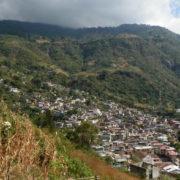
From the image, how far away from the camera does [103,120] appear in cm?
8312

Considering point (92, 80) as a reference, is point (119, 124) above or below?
below

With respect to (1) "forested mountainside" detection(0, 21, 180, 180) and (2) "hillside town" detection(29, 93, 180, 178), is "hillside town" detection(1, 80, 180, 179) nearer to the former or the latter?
(2) "hillside town" detection(29, 93, 180, 178)

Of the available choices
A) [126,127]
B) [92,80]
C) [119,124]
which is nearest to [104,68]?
[92,80]

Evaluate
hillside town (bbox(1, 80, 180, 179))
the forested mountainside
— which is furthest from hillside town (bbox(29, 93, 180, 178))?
the forested mountainside

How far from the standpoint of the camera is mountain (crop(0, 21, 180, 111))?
353 ft

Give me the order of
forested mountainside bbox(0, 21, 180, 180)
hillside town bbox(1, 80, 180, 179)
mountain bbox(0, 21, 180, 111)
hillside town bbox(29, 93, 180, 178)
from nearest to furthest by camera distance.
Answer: hillside town bbox(29, 93, 180, 178) < hillside town bbox(1, 80, 180, 179) < forested mountainside bbox(0, 21, 180, 180) < mountain bbox(0, 21, 180, 111)

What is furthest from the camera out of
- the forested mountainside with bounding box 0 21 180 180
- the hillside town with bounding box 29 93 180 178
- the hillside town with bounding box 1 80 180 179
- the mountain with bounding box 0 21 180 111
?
the mountain with bounding box 0 21 180 111

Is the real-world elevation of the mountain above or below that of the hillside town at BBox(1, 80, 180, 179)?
above

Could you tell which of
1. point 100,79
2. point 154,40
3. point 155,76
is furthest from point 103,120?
point 154,40

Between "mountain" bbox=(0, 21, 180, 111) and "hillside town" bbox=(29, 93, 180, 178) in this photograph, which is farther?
"mountain" bbox=(0, 21, 180, 111)

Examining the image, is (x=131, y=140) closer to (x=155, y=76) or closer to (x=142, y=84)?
(x=142, y=84)

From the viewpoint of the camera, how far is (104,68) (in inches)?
5404

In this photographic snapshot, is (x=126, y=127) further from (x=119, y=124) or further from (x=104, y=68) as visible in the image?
(x=104, y=68)

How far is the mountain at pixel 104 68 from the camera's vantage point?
108 meters
